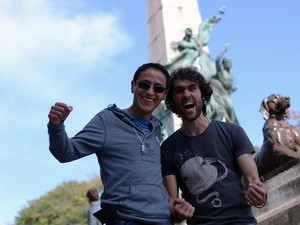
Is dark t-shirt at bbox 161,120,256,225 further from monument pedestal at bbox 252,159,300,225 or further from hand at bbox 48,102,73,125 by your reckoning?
monument pedestal at bbox 252,159,300,225

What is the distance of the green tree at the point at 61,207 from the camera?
3741 cm

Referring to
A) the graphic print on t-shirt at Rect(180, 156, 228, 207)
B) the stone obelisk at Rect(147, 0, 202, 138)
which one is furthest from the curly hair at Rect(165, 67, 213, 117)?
A: the stone obelisk at Rect(147, 0, 202, 138)

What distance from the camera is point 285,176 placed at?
7.35 meters

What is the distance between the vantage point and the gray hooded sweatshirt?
276cm

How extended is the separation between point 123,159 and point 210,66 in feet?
59.9

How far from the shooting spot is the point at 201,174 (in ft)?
10.2

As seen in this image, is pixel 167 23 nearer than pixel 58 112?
No

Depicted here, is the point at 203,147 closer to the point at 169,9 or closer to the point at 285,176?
the point at 285,176

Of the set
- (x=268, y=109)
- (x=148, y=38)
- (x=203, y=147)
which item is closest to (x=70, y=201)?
(x=148, y=38)

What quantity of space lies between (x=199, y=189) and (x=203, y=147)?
0.77ft

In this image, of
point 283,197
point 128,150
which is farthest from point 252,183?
point 283,197

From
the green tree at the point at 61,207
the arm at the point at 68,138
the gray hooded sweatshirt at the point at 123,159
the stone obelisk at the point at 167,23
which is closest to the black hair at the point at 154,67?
the gray hooded sweatshirt at the point at 123,159

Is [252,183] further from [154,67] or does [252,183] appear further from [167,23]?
[167,23]

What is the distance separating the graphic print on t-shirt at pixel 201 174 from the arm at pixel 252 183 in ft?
0.34
